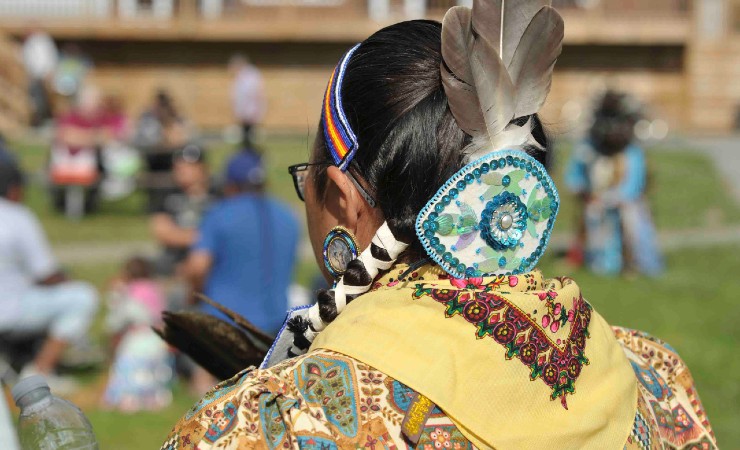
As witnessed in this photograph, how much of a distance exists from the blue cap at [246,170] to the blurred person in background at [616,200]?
5570 mm

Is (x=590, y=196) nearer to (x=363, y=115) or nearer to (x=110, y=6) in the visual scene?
(x=363, y=115)

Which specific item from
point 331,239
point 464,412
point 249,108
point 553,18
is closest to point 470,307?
point 464,412

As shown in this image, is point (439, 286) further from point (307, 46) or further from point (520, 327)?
point (307, 46)

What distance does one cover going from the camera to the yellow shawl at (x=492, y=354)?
174 centimetres

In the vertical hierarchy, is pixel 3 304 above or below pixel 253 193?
below

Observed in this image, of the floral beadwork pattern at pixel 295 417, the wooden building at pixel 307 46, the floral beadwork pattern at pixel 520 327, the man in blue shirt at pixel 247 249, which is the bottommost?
the wooden building at pixel 307 46

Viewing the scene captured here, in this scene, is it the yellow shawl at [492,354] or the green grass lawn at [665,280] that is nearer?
the yellow shawl at [492,354]

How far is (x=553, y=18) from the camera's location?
6.27ft

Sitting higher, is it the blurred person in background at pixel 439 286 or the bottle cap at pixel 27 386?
the blurred person in background at pixel 439 286

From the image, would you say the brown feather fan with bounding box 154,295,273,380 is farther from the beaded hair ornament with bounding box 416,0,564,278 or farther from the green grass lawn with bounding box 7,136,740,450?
the beaded hair ornament with bounding box 416,0,564,278

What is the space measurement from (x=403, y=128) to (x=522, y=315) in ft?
1.22

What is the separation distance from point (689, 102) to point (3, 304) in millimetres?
19342

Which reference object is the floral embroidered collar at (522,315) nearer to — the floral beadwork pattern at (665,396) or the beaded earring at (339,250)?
the beaded earring at (339,250)

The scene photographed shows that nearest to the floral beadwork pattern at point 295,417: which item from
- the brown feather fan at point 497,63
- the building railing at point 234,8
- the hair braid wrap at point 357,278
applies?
the hair braid wrap at point 357,278
